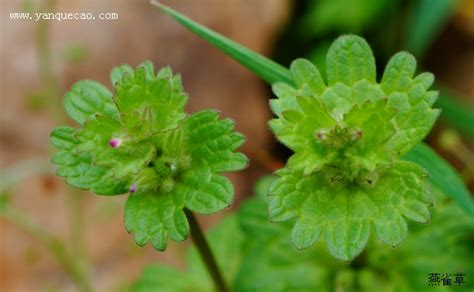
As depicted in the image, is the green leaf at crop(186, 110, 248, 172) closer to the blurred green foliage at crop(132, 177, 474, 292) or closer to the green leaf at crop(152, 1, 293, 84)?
the green leaf at crop(152, 1, 293, 84)

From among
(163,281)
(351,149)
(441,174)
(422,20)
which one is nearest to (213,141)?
(351,149)

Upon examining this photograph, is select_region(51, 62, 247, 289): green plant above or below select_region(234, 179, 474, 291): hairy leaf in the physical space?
above

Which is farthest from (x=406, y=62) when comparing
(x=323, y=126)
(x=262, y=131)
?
(x=262, y=131)

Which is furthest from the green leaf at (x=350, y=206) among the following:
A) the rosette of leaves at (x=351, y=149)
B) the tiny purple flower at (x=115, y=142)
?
the tiny purple flower at (x=115, y=142)

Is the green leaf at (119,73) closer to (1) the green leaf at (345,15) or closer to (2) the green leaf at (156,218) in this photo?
(2) the green leaf at (156,218)

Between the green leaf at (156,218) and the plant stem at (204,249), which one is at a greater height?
the green leaf at (156,218)

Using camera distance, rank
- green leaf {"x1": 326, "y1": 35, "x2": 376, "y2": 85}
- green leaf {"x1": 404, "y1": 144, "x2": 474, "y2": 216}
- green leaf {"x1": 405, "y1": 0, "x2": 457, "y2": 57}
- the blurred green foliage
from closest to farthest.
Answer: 1. green leaf {"x1": 326, "y1": 35, "x2": 376, "y2": 85}
2. green leaf {"x1": 404, "y1": 144, "x2": 474, "y2": 216}
3. the blurred green foliage
4. green leaf {"x1": 405, "y1": 0, "x2": 457, "y2": 57}

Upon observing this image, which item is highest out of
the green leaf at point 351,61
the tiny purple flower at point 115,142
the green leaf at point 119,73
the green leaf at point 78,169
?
the green leaf at point 351,61

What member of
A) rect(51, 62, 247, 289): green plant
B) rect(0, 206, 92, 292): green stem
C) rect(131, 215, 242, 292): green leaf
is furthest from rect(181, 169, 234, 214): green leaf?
rect(0, 206, 92, 292): green stem
